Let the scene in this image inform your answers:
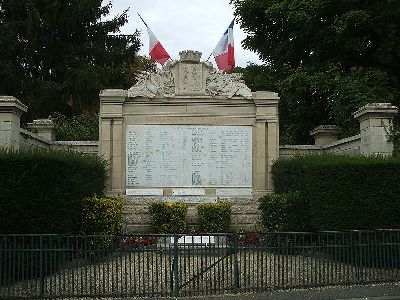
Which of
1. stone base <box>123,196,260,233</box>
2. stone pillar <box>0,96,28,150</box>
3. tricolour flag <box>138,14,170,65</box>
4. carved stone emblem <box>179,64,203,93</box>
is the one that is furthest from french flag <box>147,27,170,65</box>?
stone pillar <box>0,96,28,150</box>

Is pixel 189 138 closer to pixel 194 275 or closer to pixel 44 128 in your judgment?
pixel 44 128

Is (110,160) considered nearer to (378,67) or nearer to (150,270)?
(150,270)

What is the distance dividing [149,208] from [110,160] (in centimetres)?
225

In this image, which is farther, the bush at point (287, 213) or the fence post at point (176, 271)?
the bush at point (287, 213)

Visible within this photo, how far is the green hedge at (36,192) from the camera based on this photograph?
1036 cm

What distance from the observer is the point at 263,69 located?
26.3 meters

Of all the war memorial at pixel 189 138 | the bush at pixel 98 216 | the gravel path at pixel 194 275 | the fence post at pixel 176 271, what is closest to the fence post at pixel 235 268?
the gravel path at pixel 194 275

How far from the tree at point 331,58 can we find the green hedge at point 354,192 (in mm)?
6292

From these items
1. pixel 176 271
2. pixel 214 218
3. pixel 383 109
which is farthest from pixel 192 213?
pixel 176 271

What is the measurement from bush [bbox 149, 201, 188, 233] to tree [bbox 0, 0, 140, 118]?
13.3 meters

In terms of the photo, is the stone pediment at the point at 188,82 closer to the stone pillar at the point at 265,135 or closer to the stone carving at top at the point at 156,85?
the stone carving at top at the point at 156,85

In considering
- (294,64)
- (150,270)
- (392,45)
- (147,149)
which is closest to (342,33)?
(392,45)

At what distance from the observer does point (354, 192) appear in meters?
12.0

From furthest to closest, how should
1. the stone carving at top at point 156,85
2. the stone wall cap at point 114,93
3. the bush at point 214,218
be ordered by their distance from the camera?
1. the stone carving at top at point 156,85
2. the stone wall cap at point 114,93
3. the bush at point 214,218
